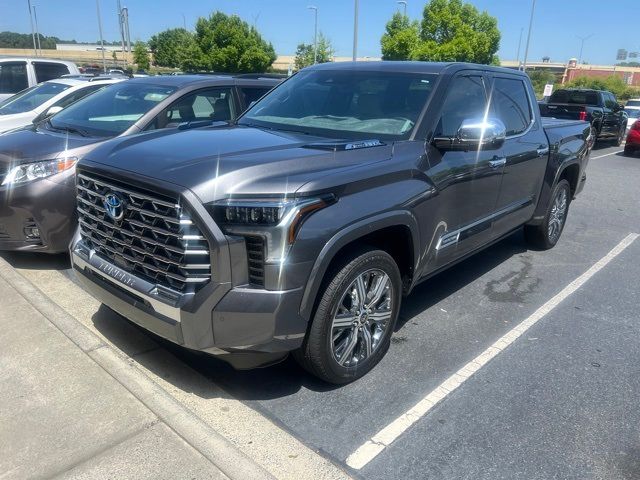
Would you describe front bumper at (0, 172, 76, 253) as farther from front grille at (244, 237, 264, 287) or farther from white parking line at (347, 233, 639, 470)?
white parking line at (347, 233, 639, 470)

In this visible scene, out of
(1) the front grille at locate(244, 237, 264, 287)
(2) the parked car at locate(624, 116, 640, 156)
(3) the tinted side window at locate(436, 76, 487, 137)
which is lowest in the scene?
(2) the parked car at locate(624, 116, 640, 156)

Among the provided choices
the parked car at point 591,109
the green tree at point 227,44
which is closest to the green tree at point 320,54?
the green tree at point 227,44

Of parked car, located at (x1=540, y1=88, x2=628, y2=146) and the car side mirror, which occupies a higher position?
the car side mirror

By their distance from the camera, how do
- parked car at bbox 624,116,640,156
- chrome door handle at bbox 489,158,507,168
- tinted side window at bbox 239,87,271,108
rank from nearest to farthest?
chrome door handle at bbox 489,158,507,168 → tinted side window at bbox 239,87,271,108 → parked car at bbox 624,116,640,156

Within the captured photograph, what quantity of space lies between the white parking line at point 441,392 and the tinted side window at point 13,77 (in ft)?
39.0

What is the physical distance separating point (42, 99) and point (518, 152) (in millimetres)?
7162

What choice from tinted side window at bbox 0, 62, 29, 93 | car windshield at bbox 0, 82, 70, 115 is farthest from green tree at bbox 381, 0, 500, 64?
car windshield at bbox 0, 82, 70, 115

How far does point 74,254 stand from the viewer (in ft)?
11.5

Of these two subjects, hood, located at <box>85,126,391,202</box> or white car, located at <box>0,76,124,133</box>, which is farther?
white car, located at <box>0,76,124,133</box>

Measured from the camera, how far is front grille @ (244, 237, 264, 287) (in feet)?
8.73

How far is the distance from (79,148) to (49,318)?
1630 mm

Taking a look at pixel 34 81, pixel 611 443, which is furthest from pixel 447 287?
pixel 34 81

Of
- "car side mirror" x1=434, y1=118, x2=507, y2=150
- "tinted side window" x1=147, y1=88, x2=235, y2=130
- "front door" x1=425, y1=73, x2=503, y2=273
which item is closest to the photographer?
"car side mirror" x1=434, y1=118, x2=507, y2=150

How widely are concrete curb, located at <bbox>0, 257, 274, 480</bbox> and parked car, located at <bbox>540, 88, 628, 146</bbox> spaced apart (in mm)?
14328
